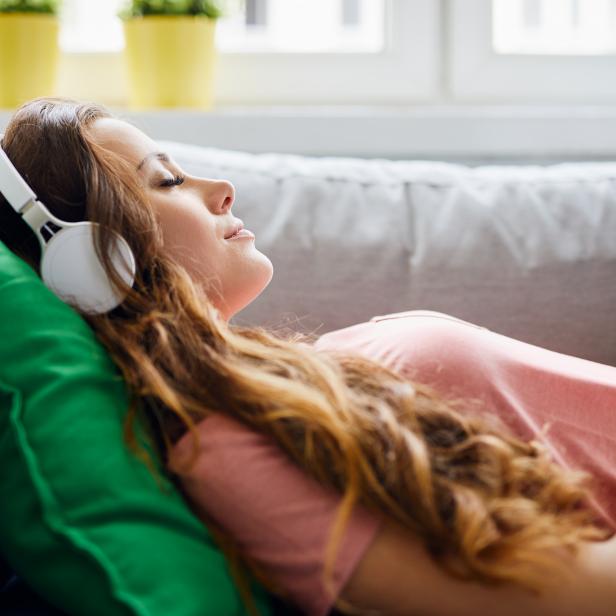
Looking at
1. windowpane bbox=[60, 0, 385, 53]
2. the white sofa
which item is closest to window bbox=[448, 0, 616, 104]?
windowpane bbox=[60, 0, 385, 53]

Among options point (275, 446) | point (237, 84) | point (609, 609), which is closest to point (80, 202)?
point (275, 446)

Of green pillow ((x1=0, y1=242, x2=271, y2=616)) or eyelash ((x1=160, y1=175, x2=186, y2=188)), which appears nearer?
green pillow ((x1=0, y1=242, x2=271, y2=616))

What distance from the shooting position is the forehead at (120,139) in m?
1.03

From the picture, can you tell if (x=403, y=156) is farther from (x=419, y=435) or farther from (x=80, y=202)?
(x=419, y=435)

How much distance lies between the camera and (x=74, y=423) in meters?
0.78

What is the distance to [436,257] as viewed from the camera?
1370mm

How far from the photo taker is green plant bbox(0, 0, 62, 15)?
1.78 meters

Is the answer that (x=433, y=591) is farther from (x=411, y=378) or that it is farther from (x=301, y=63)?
(x=301, y=63)

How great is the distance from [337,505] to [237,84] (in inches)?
52.8

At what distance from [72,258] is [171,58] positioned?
3.27 feet

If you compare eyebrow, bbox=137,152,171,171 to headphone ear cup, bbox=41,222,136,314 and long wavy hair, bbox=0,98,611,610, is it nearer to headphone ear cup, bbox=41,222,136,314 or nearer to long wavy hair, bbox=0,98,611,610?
long wavy hair, bbox=0,98,611,610

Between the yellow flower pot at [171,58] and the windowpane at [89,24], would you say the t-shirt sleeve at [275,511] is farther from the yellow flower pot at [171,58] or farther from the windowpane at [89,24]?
the windowpane at [89,24]

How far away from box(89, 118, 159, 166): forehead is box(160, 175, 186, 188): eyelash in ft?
0.12

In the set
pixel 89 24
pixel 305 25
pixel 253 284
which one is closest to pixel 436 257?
pixel 253 284
